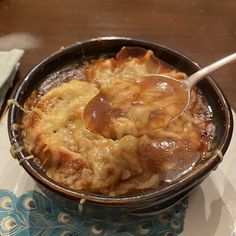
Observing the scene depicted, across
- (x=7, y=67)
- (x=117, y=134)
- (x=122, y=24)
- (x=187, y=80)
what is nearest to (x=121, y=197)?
(x=117, y=134)

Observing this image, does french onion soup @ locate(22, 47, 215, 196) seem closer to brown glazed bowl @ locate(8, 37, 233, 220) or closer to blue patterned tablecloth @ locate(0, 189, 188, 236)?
brown glazed bowl @ locate(8, 37, 233, 220)

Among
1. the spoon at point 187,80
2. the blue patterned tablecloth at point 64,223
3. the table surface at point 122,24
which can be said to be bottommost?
the blue patterned tablecloth at point 64,223

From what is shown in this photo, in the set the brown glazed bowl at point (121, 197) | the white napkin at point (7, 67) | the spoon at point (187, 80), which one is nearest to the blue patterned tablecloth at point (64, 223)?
the brown glazed bowl at point (121, 197)

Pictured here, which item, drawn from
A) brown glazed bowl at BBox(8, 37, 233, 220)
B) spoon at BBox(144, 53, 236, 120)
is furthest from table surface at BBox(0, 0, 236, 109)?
spoon at BBox(144, 53, 236, 120)

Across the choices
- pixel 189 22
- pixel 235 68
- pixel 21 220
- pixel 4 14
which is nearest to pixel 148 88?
pixel 21 220

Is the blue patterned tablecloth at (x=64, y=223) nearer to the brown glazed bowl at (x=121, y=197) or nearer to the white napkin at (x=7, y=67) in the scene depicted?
the brown glazed bowl at (x=121, y=197)

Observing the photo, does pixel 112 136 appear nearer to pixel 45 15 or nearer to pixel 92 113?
pixel 92 113
